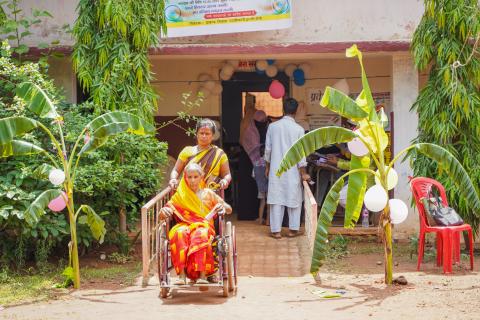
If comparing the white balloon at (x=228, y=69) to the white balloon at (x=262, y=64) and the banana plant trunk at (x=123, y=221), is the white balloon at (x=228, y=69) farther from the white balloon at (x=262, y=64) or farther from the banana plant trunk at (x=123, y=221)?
the banana plant trunk at (x=123, y=221)

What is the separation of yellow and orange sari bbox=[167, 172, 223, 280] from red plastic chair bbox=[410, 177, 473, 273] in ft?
8.35

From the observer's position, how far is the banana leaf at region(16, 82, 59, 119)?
28.4 feet

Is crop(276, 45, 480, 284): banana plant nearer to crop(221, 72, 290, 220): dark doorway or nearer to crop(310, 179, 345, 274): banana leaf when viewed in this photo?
crop(310, 179, 345, 274): banana leaf

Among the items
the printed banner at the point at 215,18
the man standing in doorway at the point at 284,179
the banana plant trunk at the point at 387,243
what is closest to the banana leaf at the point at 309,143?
the banana plant trunk at the point at 387,243

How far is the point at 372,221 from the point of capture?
12555 mm

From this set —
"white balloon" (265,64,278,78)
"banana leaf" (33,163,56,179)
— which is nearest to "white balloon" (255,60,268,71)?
"white balloon" (265,64,278,78)

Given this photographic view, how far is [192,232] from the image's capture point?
26.5ft

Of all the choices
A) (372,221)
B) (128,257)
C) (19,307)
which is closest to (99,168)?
(128,257)

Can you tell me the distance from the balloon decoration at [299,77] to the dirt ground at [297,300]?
5.21 meters

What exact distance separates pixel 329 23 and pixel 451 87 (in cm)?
214

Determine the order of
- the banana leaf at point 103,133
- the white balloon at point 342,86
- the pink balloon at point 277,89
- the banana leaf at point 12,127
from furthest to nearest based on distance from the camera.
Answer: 1. the white balloon at point 342,86
2. the pink balloon at point 277,89
3. the banana leaf at point 103,133
4. the banana leaf at point 12,127

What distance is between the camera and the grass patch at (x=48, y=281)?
336 inches

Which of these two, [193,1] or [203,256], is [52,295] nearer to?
[203,256]

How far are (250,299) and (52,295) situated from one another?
1982 mm
